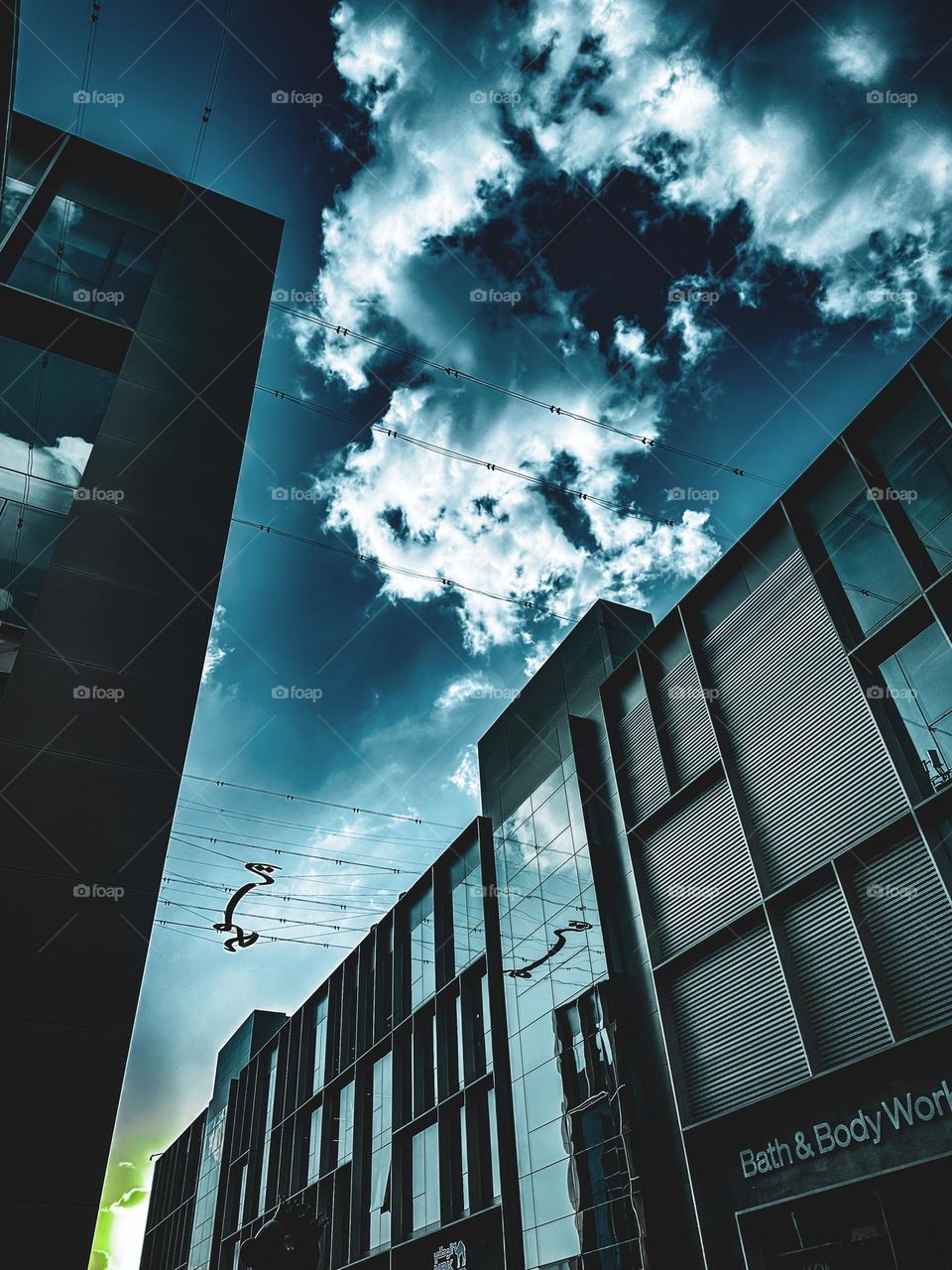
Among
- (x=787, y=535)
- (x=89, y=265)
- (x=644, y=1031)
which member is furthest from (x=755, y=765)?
(x=89, y=265)

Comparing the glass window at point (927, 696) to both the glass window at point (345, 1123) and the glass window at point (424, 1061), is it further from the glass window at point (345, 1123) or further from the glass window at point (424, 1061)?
the glass window at point (345, 1123)

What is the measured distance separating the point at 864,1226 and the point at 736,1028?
135 inches

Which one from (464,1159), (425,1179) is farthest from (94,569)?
(425,1179)

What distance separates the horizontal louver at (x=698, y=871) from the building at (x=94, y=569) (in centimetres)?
1148

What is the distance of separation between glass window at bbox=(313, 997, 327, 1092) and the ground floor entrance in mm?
24211

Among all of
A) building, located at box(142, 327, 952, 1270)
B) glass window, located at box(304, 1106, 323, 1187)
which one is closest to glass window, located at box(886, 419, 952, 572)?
building, located at box(142, 327, 952, 1270)

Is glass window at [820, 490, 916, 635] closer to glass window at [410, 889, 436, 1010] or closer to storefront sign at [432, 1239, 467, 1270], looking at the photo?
glass window at [410, 889, 436, 1010]

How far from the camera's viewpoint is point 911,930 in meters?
12.2

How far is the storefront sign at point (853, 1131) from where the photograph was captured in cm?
1125

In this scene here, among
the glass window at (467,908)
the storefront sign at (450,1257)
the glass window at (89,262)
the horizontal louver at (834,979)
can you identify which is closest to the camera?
the glass window at (89,262)

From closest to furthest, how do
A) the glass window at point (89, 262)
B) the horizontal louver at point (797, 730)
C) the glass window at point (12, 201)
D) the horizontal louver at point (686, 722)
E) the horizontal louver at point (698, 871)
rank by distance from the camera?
the glass window at point (89, 262), the glass window at point (12, 201), the horizontal louver at point (797, 730), the horizontal louver at point (698, 871), the horizontal louver at point (686, 722)

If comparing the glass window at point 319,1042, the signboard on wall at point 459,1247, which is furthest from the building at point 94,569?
the glass window at point 319,1042

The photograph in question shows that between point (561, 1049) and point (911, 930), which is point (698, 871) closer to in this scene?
point (911, 930)

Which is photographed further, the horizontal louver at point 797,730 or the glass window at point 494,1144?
the glass window at point 494,1144
